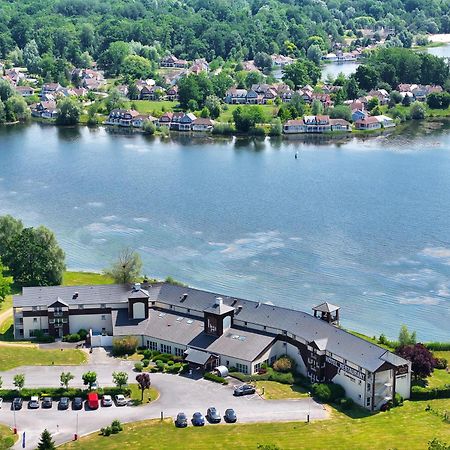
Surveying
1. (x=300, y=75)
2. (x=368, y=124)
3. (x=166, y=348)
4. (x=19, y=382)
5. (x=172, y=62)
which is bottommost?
(x=166, y=348)

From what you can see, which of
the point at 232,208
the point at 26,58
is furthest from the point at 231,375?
the point at 26,58

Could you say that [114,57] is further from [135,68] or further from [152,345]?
[152,345]

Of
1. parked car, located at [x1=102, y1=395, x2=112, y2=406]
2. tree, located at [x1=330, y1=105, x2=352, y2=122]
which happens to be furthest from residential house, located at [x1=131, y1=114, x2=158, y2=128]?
parked car, located at [x1=102, y1=395, x2=112, y2=406]

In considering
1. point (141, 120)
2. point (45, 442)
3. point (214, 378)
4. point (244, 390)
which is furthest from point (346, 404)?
point (141, 120)

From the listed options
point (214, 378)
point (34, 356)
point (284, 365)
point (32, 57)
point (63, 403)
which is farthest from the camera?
point (32, 57)

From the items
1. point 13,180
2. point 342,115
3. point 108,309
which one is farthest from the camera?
point 342,115

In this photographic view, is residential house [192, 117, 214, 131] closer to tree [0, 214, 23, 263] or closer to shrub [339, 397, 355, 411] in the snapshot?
tree [0, 214, 23, 263]

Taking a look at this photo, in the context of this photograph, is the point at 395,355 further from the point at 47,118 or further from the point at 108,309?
the point at 47,118
